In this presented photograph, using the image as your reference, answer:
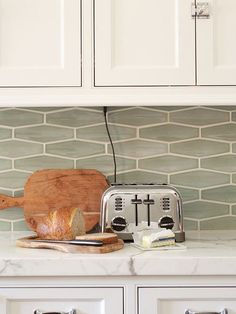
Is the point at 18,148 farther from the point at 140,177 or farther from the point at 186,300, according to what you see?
the point at 186,300

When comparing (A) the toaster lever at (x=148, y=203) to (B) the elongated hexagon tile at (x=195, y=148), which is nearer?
(A) the toaster lever at (x=148, y=203)

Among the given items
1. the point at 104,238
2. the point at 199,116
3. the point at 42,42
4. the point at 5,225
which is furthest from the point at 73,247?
the point at 199,116

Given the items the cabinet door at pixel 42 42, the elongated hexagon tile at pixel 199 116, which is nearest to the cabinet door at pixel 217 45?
the elongated hexagon tile at pixel 199 116

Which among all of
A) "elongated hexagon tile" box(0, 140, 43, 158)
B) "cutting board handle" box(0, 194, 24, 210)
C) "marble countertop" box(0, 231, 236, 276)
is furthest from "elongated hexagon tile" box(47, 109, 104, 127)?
"marble countertop" box(0, 231, 236, 276)

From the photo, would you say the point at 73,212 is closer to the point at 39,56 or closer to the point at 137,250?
the point at 137,250

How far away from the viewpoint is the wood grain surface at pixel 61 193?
244 centimetres

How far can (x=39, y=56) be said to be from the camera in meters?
2.20

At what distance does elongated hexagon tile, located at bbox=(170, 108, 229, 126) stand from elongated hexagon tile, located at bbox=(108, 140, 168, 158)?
13cm

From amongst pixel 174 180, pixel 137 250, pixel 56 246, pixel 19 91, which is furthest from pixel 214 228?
pixel 19 91

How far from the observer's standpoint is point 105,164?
252cm

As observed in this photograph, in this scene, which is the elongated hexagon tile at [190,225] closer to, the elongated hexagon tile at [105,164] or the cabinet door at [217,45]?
the elongated hexagon tile at [105,164]

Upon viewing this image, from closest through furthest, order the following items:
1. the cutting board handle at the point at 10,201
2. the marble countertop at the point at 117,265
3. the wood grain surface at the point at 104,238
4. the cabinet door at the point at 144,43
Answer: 1. the marble countertop at the point at 117,265
2. the wood grain surface at the point at 104,238
3. the cabinet door at the point at 144,43
4. the cutting board handle at the point at 10,201

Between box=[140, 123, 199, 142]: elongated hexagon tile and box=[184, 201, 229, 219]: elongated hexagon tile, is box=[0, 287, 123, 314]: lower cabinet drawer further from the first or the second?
box=[140, 123, 199, 142]: elongated hexagon tile

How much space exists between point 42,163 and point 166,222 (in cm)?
59
